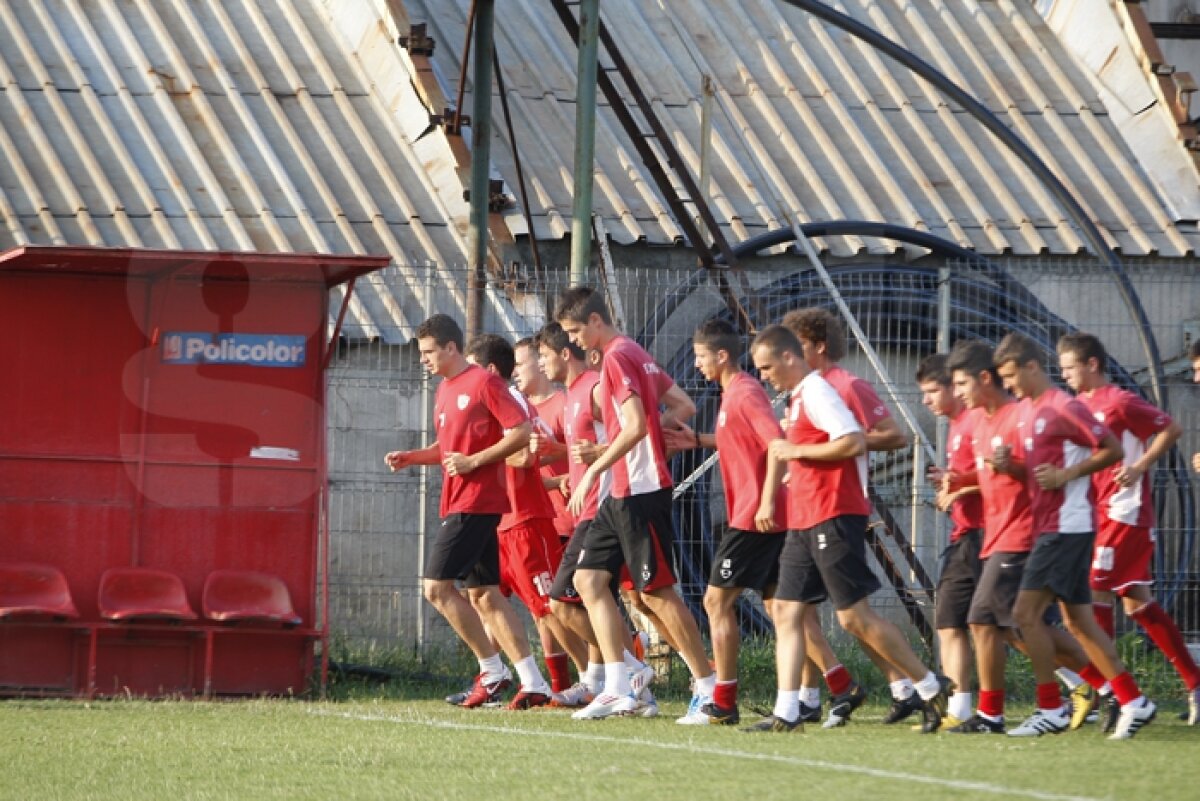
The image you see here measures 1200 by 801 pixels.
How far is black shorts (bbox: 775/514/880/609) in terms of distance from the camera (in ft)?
29.1

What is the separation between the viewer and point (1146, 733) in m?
9.27

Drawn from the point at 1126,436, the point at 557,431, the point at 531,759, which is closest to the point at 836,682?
the point at 1126,436

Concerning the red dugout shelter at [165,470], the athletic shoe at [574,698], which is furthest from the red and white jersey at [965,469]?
the red dugout shelter at [165,470]

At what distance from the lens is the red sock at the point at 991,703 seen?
917cm

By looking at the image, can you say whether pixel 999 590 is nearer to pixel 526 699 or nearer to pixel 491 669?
pixel 526 699

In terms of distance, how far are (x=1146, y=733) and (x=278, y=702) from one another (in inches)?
191

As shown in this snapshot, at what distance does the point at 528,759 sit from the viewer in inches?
309

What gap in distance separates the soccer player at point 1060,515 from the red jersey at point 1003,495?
0.18 feet

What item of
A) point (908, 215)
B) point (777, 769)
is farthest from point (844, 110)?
point (777, 769)

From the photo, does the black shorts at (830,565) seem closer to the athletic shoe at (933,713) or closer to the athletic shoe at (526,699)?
the athletic shoe at (933,713)

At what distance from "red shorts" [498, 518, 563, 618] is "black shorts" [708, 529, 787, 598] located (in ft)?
5.49

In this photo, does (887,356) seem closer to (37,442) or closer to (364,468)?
(364,468)

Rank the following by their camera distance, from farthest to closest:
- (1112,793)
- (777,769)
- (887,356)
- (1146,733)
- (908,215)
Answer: (908,215) < (887,356) < (1146,733) < (777,769) < (1112,793)

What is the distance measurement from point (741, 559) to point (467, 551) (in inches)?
67.2
